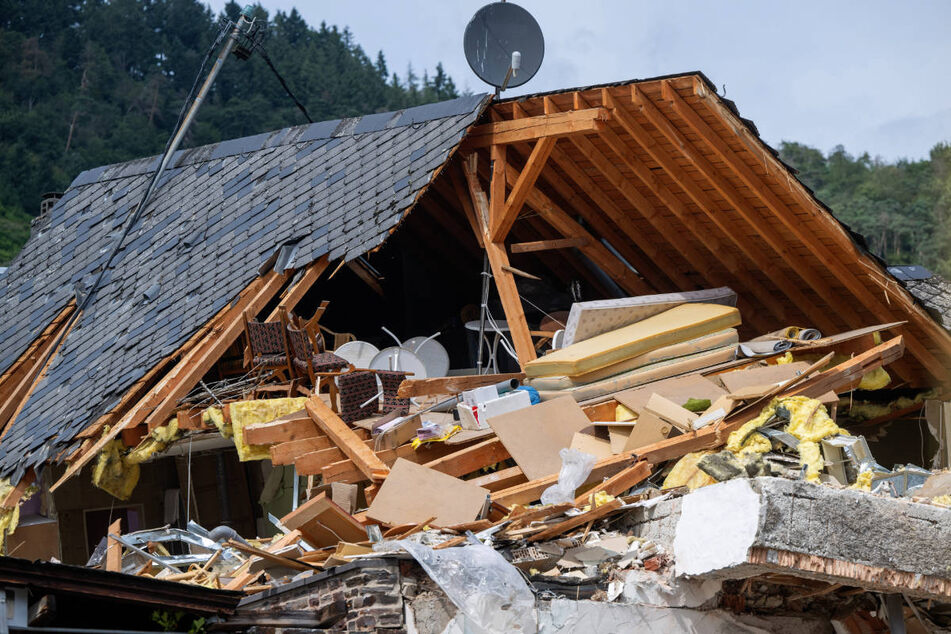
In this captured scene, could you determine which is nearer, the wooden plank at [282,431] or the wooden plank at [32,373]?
the wooden plank at [282,431]

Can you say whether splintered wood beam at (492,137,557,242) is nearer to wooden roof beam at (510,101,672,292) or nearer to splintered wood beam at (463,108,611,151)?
splintered wood beam at (463,108,611,151)

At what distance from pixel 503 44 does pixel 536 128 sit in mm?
1873

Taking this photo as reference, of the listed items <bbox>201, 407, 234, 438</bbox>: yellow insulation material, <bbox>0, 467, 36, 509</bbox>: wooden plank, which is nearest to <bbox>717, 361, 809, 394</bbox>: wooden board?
<bbox>201, 407, 234, 438</bbox>: yellow insulation material

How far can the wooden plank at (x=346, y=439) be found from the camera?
9938 millimetres

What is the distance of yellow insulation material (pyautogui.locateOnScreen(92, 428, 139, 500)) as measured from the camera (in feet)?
37.2

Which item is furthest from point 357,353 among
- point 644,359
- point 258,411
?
point 644,359

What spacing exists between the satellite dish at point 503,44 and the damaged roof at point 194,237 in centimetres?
81

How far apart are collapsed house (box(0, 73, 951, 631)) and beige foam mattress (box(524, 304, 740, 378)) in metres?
0.03

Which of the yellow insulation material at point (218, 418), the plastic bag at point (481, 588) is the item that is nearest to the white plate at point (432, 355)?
the yellow insulation material at point (218, 418)

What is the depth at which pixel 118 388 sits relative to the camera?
11844mm

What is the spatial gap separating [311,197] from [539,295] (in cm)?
305

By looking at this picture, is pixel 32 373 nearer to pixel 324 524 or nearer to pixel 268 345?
pixel 268 345

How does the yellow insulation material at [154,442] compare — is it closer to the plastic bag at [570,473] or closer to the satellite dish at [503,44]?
the plastic bag at [570,473]

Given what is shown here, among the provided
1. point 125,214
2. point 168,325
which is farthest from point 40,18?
point 168,325
